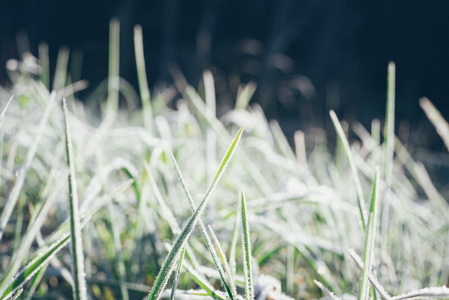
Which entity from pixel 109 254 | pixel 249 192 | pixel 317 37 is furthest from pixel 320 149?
pixel 317 37

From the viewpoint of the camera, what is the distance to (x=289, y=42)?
13.7ft

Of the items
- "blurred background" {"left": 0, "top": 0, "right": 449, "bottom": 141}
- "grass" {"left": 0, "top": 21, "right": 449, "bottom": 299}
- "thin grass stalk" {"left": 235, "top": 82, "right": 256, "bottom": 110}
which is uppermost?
"blurred background" {"left": 0, "top": 0, "right": 449, "bottom": 141}

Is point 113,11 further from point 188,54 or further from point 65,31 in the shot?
point 188,54

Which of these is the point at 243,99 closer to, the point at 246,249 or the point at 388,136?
the point at 388,136

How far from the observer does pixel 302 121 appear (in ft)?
12.6

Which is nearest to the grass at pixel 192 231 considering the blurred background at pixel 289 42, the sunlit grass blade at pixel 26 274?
the sunlit grass blade at pixel 26 274

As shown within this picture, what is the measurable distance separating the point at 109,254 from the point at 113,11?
14.2 ft

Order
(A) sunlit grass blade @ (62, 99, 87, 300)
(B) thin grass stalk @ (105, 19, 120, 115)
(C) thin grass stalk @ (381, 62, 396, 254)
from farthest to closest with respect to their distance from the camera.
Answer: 1. (B) thin grass stalk @ (105, 19, 120, 115)
2. (C) thin grass stalk @ (381, 62, 396, 254)
3. (A) sunlit grass blade @ (62, 99, 87, 300)

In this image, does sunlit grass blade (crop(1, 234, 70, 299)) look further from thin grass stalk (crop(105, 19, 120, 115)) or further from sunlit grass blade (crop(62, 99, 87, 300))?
thin grass stalk (crop(105, 19, 120, 115))

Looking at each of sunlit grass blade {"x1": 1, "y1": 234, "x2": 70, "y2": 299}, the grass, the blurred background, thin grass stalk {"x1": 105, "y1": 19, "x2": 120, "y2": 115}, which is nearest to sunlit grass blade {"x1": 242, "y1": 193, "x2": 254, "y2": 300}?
the grass

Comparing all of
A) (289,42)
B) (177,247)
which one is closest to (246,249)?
(177,247)

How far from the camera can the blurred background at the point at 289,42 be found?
408 centimetres

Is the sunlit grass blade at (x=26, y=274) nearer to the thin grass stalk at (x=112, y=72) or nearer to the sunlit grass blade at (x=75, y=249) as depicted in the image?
the sunlit grass blade at (x=75, y=249)

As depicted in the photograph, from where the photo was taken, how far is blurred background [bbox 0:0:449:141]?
4.08m
